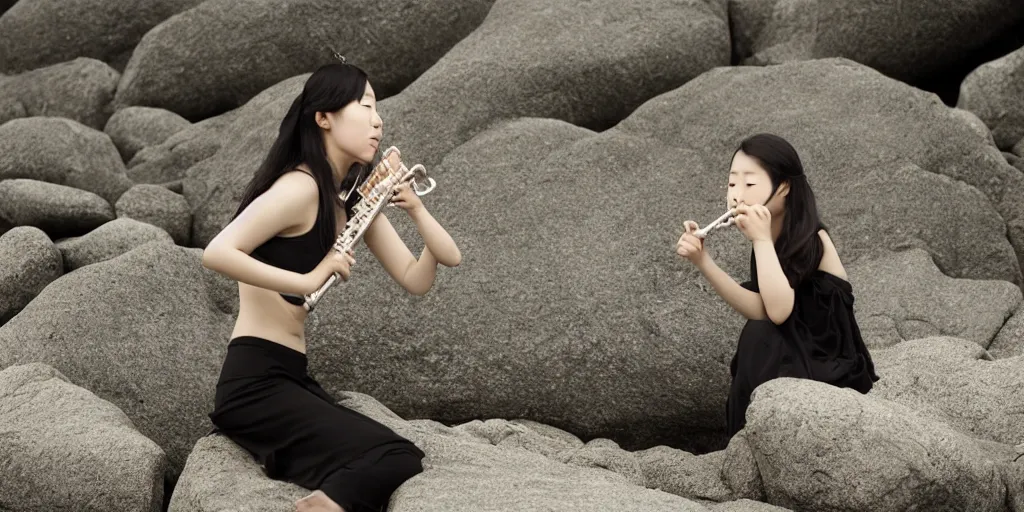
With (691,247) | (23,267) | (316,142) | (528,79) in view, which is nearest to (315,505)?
(316,142)

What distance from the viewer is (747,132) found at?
8.60m

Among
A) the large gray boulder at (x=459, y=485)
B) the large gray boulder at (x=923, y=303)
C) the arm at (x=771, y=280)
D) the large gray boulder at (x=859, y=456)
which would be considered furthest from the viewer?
the large gray boulder at (x=923, y=303)

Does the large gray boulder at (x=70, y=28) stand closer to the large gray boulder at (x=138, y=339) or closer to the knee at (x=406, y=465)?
the large gray boulder at (x=138, y=339)

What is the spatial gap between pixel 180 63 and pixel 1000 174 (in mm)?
6529

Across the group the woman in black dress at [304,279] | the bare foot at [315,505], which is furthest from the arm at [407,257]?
the bare foot at [315,505]

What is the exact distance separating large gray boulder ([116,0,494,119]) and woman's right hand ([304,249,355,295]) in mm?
5460

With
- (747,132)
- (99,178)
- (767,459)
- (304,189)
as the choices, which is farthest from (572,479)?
(99,178)

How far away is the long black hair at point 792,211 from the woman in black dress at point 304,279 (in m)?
1.57

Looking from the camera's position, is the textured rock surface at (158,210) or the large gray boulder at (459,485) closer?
the large gray boulder at (459,485)

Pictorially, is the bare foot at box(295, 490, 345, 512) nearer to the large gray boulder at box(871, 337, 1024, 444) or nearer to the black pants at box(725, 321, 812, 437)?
the black pants at box(725, 321, 812, 437)

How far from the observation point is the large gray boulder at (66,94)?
11422 millimetres

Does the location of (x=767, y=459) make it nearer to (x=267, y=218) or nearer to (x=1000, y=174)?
(x=267, y=218)

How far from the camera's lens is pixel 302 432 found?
5.50 metres

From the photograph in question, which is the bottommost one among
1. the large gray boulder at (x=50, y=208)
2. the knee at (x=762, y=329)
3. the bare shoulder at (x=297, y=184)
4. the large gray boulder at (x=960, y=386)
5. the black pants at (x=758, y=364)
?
the large gray boulder at (x=50, y=208)
